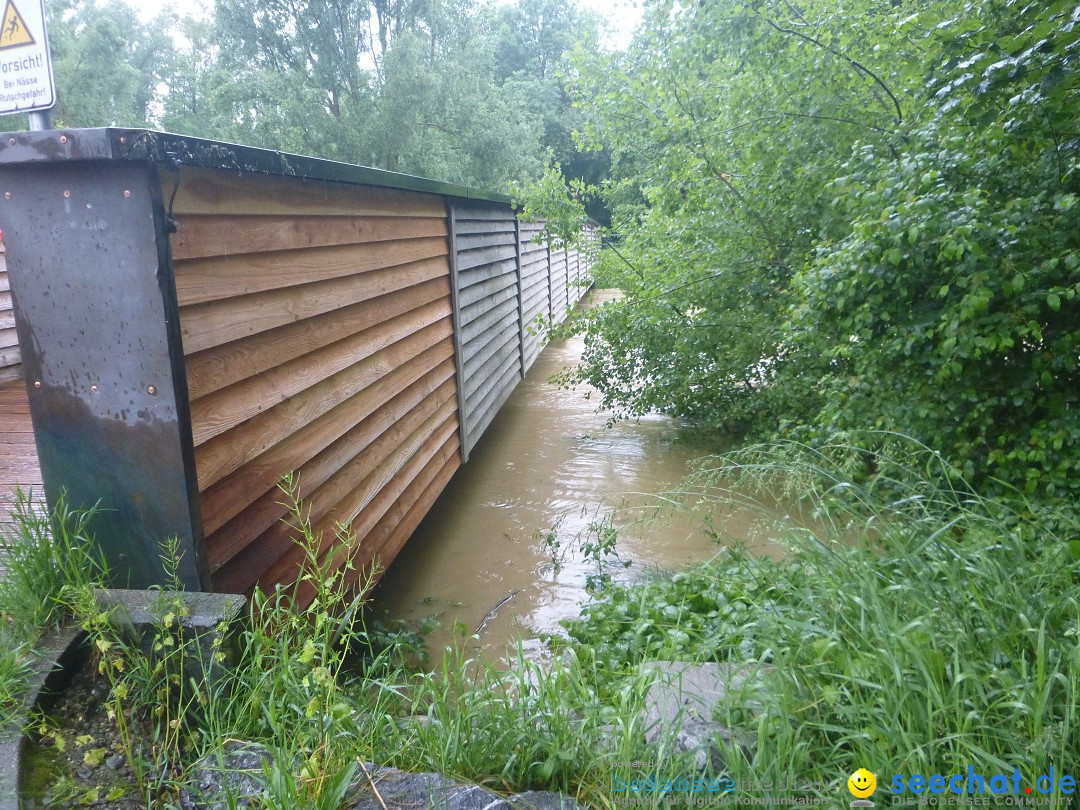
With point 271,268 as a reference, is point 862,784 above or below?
below

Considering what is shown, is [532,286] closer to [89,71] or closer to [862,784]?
[862,784]

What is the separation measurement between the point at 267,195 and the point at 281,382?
0.69 meters

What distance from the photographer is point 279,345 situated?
2902 millimetres

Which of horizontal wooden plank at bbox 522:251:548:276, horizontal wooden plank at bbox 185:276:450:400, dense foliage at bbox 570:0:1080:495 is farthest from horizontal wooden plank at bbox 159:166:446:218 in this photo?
horizontal wooden plank at bbox 522:251:548:276

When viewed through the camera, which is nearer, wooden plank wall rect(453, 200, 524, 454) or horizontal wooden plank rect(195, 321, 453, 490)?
horizontal wooden plank rect(195, 321, 453, 490)

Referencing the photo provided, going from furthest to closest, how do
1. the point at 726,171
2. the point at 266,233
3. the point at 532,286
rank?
the point at 532,286 → the point at 726,171 → the point at 266,233

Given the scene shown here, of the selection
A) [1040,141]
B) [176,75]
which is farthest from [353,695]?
[176,75]

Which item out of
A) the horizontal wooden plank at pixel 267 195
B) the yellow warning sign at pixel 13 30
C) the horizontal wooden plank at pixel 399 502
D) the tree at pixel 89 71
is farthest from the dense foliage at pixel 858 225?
the tree at pixel 89 71

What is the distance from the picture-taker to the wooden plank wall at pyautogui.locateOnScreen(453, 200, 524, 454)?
20.1 ft

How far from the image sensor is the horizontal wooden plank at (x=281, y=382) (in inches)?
94.1

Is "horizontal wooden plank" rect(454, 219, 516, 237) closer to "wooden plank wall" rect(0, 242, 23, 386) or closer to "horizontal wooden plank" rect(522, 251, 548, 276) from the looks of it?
"horizontal wooden plank" rect(522, 251, 548, 276)

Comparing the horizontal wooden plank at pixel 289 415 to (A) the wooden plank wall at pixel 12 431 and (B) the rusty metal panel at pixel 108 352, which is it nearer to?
(B) the rusty metal panel at pixel 108 352

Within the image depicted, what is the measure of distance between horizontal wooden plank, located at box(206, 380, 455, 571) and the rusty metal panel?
0.22 m

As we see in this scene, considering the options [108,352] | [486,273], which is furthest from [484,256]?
[108,352]
